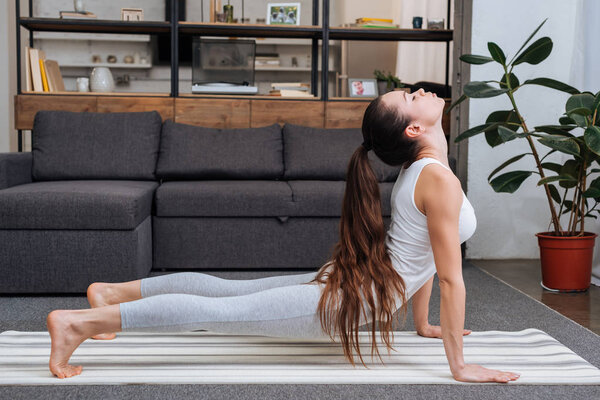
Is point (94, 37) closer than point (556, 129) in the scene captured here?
No

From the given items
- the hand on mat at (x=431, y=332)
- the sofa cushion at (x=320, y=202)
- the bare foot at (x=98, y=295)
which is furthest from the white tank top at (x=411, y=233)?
the sofa cushion at (x=320, y=202)

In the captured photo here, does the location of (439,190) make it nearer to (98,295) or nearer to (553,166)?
(98,295)

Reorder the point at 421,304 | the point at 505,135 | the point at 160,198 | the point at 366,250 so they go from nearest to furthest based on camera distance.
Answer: the point at 366,250 → the point at 421,304 → the point at 505,135 → the point at 160,198

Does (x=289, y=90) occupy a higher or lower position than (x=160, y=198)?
higher

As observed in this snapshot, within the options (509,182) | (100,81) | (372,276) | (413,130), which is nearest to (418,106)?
(413,130)

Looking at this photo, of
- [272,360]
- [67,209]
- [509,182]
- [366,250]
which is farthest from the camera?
[509,182]

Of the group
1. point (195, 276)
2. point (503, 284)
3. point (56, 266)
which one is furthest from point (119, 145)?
point (503, 284)

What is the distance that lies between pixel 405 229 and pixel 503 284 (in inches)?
59.0

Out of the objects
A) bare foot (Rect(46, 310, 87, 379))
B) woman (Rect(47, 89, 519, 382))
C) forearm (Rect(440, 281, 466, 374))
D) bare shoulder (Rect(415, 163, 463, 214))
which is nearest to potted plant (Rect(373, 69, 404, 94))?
woman (Rect(47, 89, 519, 382))

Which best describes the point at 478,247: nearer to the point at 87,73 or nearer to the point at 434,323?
the point at 434,323

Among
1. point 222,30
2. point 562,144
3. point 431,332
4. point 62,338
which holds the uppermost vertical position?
point 222,30

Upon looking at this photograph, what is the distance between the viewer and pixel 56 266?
278 centimetres

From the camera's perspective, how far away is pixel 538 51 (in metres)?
2.93

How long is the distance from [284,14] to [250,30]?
26 centimetres
